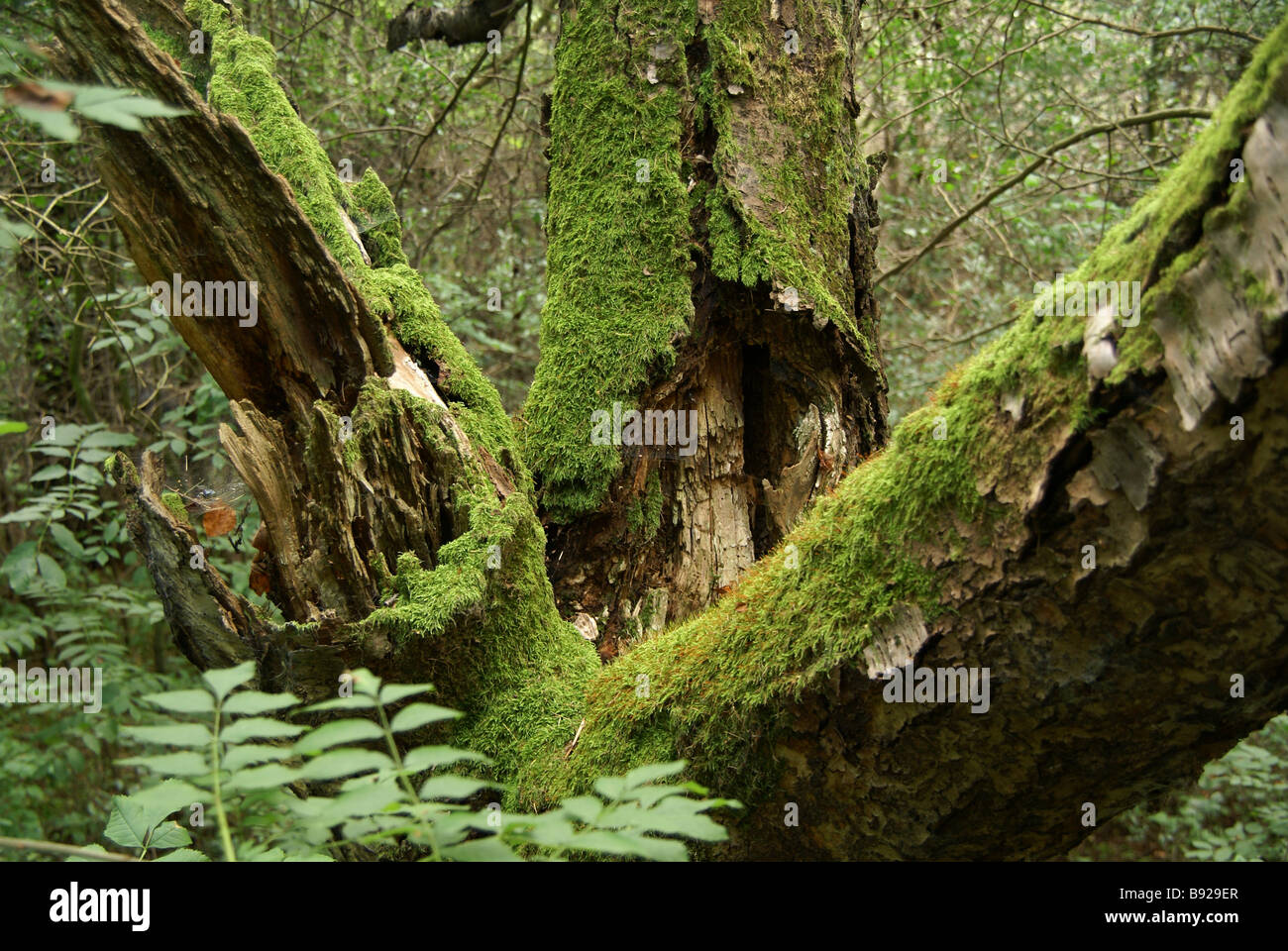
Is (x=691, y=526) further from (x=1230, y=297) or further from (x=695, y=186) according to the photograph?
(x=1230, y=297)

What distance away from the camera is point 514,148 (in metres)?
7.91

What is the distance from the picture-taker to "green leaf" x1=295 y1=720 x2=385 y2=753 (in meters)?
1.14

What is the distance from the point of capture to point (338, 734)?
3.78 ft

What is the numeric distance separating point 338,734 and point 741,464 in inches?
84.2

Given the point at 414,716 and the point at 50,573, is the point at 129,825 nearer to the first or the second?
the point at 414,716

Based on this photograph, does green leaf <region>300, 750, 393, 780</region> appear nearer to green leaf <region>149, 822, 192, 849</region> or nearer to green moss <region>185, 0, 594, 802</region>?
green leaf <region>149, 822, 192, 849</region>

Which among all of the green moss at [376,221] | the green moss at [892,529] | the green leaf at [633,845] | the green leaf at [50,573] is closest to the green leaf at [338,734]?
the green leaf at [633,845]

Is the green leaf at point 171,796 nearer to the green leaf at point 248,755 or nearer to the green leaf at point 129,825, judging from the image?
the green leaf at point 248,755

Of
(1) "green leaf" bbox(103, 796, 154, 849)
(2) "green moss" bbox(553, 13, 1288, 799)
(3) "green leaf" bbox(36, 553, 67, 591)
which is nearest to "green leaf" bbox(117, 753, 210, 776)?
(1) "green leaf" bbox(103, 796, 154, 849)

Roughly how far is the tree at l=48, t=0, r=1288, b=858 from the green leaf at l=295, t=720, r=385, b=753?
3.06 ft

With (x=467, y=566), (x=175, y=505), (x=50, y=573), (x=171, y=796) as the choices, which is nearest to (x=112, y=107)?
(x=171, y=796)
